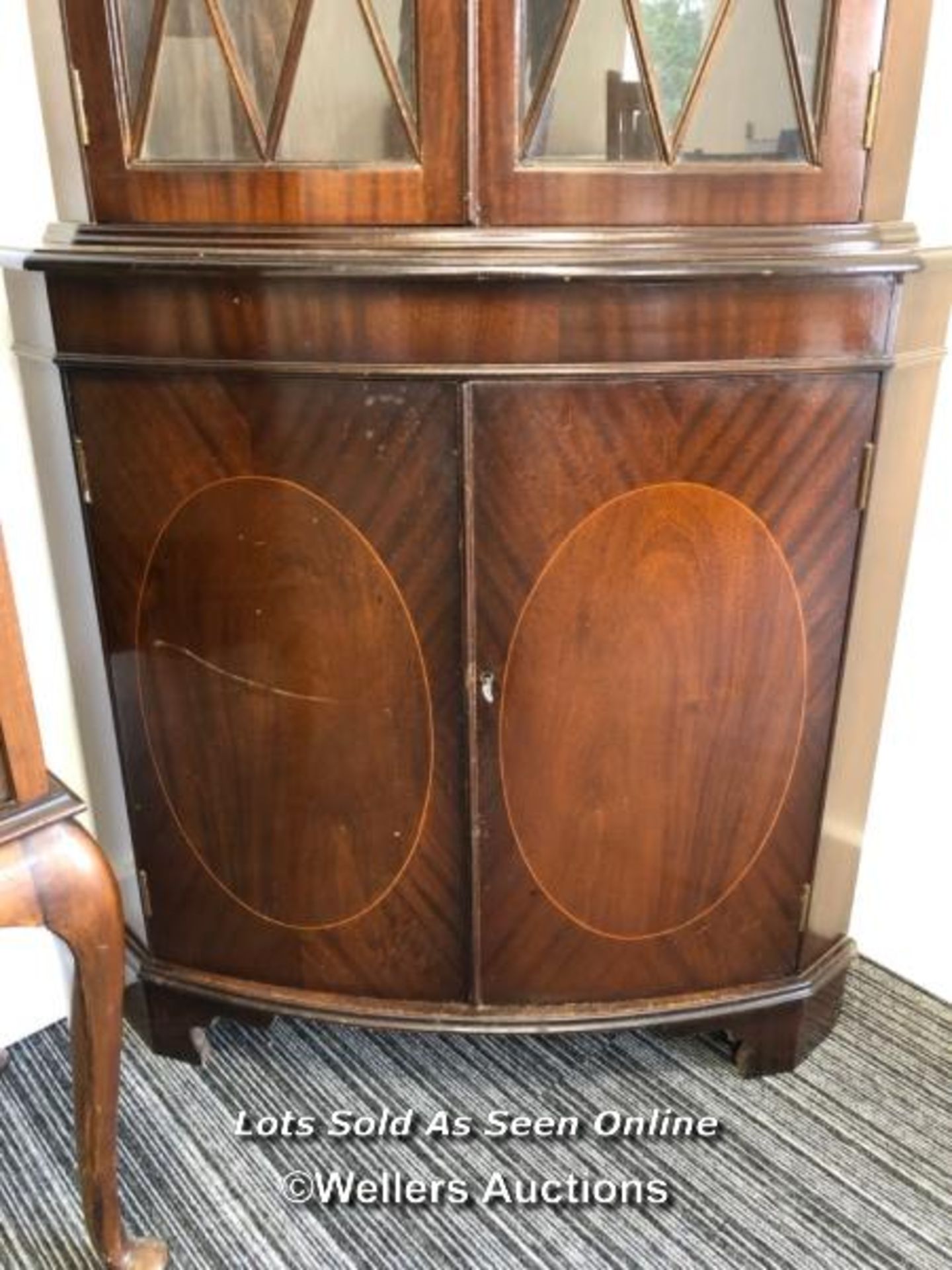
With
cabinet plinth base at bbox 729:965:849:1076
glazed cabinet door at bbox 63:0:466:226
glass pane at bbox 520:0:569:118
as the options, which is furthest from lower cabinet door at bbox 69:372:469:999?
cabinet plinth base at bbox 729:965:849:1076

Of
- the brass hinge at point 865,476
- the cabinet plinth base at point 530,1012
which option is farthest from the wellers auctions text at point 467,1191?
the brass hinge at point 865,476

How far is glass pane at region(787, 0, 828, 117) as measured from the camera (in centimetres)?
92

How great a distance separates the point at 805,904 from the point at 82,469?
903mm

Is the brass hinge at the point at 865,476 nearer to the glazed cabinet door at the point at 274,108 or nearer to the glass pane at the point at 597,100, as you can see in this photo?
the glass pane at the point at 597,100

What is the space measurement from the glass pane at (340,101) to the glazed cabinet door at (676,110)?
0.30 feet

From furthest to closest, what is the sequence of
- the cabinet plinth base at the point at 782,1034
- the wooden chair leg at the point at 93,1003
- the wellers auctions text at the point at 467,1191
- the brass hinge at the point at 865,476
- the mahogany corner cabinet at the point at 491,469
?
the cabinet plinth base at the point at 782,1034 < the wellers auctions text at the point at 467,1191 < the brass hinge at the point at 865,476 < the mahogany corner cabinet at the point at 491,469 < the wooden chair leg at the point at 93,1003

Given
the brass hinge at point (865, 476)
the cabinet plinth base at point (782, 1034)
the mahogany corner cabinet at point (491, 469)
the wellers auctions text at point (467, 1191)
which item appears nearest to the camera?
the mahogany corner cabinet at point (491, 469)

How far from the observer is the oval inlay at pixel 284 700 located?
41.9 inches

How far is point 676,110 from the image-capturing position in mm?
937

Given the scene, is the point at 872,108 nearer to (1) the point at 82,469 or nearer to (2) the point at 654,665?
(2) the point at 654,665

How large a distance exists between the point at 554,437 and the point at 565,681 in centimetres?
24

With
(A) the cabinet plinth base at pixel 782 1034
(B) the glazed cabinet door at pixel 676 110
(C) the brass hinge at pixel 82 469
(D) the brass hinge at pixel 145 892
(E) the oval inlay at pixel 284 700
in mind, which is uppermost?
(B) the glazed cabinet door at pixel 676 110

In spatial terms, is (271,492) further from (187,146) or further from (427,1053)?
(427,1053)

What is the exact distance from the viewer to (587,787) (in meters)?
1.13
